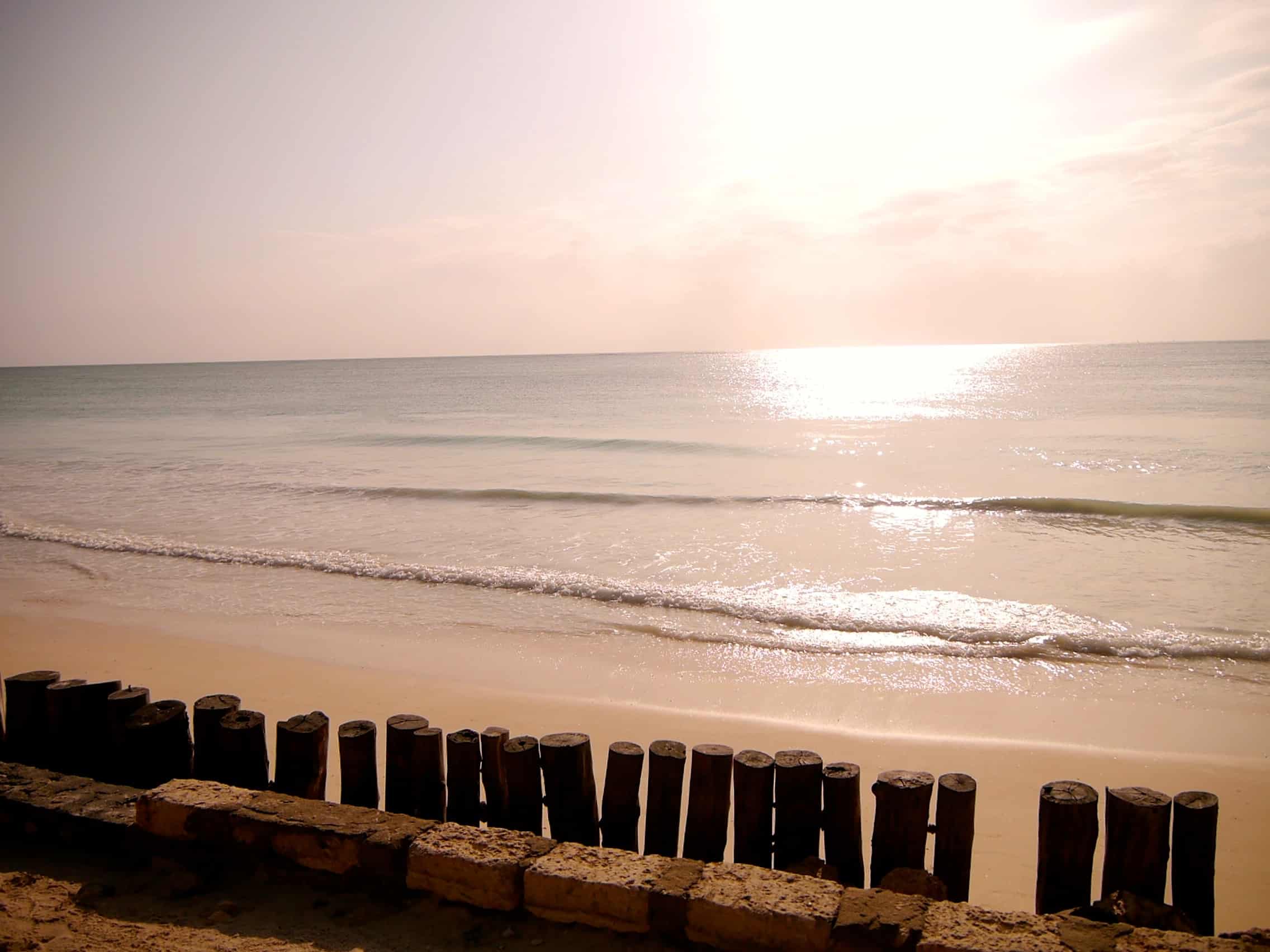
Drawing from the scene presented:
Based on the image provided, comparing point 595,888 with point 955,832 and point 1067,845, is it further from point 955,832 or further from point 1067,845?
point 1067,845

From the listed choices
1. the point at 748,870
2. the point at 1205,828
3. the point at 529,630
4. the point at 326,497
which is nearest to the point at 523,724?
the point at 529,630

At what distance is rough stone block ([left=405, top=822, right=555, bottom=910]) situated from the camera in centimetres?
303

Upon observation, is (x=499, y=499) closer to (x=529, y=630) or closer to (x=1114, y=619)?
(x=529, y=630)

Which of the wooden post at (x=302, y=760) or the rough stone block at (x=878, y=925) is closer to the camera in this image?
the rough stone block at (x=878, y=925)

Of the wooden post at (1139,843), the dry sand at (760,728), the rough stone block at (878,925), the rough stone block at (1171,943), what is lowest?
the dry sand at (760,728)

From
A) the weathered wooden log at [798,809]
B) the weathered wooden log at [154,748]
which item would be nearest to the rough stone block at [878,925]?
the weathered wooden log at [798,809]

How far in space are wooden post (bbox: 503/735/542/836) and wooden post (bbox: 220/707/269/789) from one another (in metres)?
1.14

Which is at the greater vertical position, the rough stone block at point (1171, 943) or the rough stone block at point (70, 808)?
the rough stone block at point (1171, 943)

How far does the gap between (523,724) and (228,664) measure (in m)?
2.96

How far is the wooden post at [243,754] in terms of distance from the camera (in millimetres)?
3836

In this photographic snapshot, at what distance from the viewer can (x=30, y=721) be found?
413 centimetres

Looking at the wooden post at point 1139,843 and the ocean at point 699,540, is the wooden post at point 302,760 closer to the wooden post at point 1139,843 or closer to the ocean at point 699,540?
the wooden post at point 1139,843

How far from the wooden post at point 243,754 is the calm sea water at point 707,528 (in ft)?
14.5

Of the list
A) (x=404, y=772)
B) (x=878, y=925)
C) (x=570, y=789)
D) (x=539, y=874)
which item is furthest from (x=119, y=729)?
(x=878, y=925)
